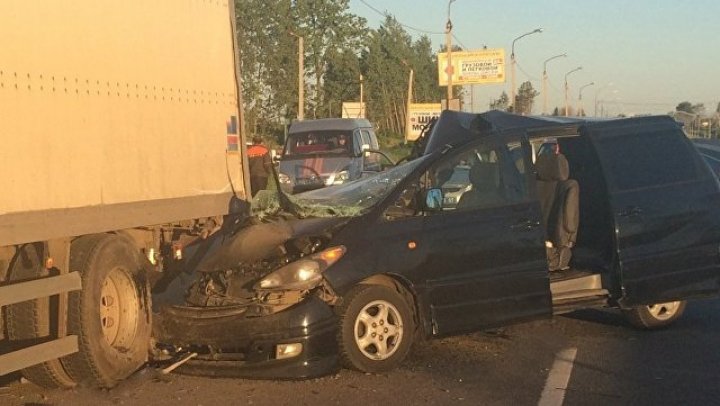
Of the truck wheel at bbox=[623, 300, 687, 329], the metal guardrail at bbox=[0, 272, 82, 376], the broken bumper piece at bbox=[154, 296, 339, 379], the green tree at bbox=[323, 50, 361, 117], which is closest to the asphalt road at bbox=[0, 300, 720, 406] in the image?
the broken bumper piece at bbox=[154, 296, 339, 379]

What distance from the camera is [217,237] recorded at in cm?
716

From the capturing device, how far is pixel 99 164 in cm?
552

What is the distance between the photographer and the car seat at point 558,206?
7.38 m

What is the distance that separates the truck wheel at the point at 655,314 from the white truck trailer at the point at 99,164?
12.2ft

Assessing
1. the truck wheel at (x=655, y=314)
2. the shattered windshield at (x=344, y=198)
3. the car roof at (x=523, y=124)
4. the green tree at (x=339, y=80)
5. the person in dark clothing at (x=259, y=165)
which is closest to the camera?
the shattered windshield at (x=344, y=198)

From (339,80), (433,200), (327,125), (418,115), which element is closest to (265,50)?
(339,80)

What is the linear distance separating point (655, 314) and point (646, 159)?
4.55 feet

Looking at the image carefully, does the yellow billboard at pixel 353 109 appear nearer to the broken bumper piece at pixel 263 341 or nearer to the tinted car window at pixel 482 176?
the tinted car window at pixel 482 176

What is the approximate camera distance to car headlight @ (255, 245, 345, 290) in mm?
5918

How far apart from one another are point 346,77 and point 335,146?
37.9m

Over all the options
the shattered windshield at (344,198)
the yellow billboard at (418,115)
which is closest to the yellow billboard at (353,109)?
the yellow billboard at (418,115)

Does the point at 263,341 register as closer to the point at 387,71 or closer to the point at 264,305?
the point at 264,305

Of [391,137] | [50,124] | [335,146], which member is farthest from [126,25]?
[391,137]

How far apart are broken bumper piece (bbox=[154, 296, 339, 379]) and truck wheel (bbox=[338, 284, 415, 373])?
0.11 meters
